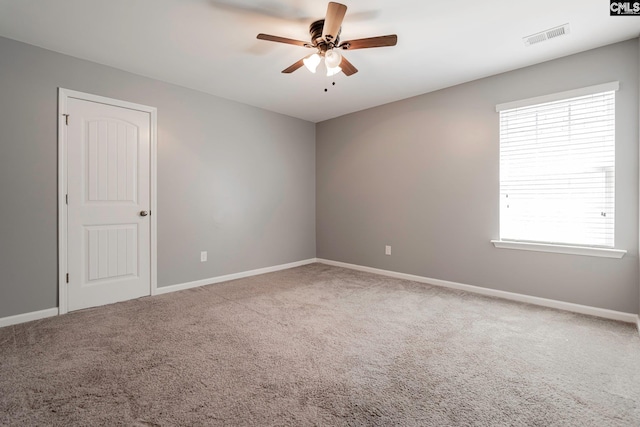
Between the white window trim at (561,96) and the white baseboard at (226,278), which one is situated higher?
the white window trim at (561,96)

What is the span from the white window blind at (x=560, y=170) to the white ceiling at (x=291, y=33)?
554mm

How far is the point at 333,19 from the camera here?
203cm

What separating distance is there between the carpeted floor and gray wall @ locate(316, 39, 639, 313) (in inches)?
18.9

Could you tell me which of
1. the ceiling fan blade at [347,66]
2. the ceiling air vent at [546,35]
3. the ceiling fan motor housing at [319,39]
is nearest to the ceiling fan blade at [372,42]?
the ceiling fan motor housing at [319,39]

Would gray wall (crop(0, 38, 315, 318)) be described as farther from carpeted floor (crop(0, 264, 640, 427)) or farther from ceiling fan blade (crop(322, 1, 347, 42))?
ceiling fan blade (crop(322, 1, 347, 42))

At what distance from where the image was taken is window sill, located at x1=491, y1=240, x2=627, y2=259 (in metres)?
2.70

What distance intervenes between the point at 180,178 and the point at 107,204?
836mm

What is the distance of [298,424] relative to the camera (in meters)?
1.42

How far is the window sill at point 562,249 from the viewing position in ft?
8.87

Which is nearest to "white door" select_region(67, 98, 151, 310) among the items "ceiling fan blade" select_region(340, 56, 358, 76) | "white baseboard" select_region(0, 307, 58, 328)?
"white baseboard" select_region(0, 307, 58, 328)

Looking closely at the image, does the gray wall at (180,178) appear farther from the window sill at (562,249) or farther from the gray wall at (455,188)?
the window sill at (562,249)

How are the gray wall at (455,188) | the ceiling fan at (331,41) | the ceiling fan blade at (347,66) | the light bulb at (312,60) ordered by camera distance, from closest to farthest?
the ceiling fan at (331,41) → the light bulb at (312,60) → the ceiling fan blade at (347,66) → the gray wall at (455,188)

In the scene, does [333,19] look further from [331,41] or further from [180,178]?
[180,178]

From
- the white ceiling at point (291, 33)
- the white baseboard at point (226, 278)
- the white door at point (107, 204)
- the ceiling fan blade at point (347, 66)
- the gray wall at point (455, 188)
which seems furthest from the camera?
the white baseboard at point (226, 278)
